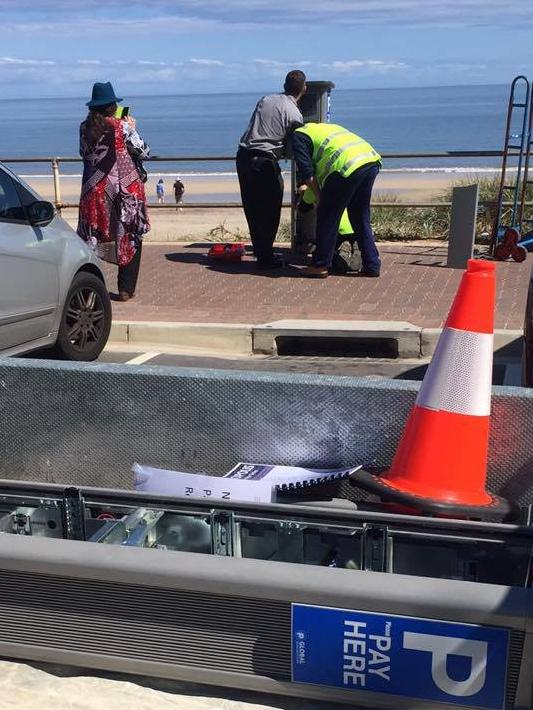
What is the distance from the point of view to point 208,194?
1706 inches

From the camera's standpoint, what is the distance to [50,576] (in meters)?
3.01

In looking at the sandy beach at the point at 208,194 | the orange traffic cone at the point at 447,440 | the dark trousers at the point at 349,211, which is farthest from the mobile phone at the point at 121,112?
the sandy beach at the point at 208,194

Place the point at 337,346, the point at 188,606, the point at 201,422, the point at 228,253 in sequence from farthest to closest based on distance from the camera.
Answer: the point at 228,253, the point at 337,346, the point at 201,422, the point at 188,606

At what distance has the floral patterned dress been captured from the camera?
9.57 m

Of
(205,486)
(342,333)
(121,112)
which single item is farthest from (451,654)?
(121,112)

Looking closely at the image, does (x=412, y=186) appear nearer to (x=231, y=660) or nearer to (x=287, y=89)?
(x=287, y=89)

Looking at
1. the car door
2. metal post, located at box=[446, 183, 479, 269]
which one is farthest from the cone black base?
metal post, located at box=[446, 183, 479, 269]

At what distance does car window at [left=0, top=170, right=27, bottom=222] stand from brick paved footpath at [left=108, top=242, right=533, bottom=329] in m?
2.35

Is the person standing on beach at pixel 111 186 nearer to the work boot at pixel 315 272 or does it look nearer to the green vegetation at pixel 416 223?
the work boot at pixel 315 272

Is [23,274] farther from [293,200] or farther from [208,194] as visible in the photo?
[208,194]

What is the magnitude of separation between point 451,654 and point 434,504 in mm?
890

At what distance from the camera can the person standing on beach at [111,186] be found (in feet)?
31.0

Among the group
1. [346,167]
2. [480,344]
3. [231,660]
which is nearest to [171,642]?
[231,660]

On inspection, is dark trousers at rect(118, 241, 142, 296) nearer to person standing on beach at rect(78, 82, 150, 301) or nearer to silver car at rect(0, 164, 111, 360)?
person standing on beach at rect(78, 82, 150, 301)
